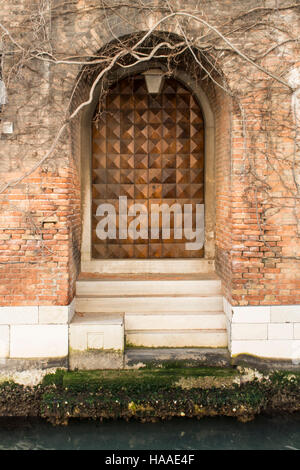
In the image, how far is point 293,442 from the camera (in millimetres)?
4230

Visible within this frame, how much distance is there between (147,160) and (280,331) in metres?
3.20

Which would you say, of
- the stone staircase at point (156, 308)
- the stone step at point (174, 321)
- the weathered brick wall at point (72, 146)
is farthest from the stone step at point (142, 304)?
the weathered brick wall at point (72, 146)

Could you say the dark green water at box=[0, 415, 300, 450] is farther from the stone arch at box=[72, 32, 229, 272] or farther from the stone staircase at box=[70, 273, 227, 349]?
the stone arch at box=[72, 32, 229, 272]

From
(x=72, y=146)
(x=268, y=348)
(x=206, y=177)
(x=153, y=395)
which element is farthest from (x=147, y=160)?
(x=153, y=395)

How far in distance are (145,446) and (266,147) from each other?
3778mm

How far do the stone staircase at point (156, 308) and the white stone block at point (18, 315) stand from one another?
19.9 inches

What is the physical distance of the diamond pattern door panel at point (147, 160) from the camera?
6.11m

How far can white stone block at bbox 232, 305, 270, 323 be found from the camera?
16.1 feet

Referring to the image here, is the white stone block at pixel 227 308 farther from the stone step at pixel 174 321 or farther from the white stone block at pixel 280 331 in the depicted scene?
the white stone block at pixel 280 331

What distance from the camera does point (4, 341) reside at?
4812 millimetres

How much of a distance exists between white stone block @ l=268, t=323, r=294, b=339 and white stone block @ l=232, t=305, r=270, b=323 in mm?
109
